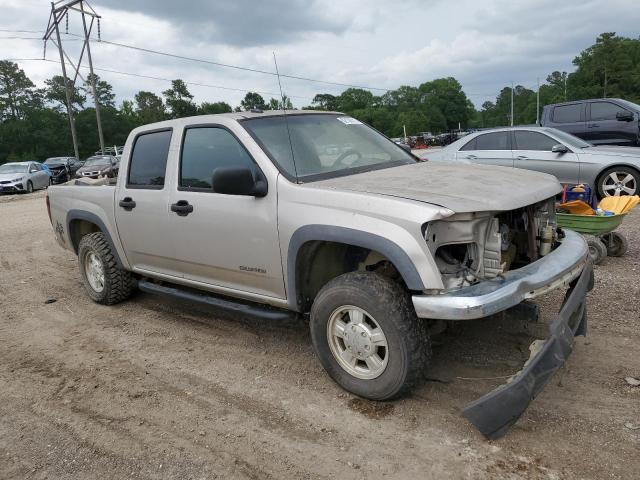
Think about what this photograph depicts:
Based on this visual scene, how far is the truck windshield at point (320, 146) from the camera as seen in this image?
12.4 feet

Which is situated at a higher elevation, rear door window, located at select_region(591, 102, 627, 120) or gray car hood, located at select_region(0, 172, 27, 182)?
rear door window, located at select_region(591, 102, 627, 120)

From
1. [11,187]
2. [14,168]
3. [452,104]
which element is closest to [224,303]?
[11,187]

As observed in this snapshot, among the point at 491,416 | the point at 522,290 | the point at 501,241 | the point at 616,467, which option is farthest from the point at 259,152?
the point at 616,467

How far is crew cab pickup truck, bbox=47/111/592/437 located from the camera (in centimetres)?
290

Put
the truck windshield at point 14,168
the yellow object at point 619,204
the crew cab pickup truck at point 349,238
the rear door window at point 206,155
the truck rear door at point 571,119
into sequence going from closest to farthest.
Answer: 1. the crew cab pickup truck at point 349,238
2. the rear door window at point 206,155
3. the yellow object at point 619,204
4. the truck rear door at point 571,119
5. the truck windshield at point 14,168

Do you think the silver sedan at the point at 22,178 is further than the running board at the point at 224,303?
Yes

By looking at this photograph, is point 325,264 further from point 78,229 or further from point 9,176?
point 9,176

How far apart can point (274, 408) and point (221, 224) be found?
1404mm

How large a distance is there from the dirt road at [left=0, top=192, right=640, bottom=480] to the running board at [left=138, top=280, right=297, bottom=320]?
38cm

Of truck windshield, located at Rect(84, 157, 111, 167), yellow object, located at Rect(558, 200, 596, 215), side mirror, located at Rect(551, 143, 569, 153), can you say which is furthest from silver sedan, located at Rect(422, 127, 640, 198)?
truck windshield, located at Rect(84, 157, 111, 167)

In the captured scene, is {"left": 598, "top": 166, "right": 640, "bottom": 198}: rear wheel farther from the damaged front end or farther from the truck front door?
the truck front door

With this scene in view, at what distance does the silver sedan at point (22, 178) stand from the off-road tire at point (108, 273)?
1822cm

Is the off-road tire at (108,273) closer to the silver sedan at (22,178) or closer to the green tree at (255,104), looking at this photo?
the green tree at (255,104)

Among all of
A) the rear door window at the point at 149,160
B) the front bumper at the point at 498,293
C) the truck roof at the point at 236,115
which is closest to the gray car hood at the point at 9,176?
the rear door window at the point at 149,160
